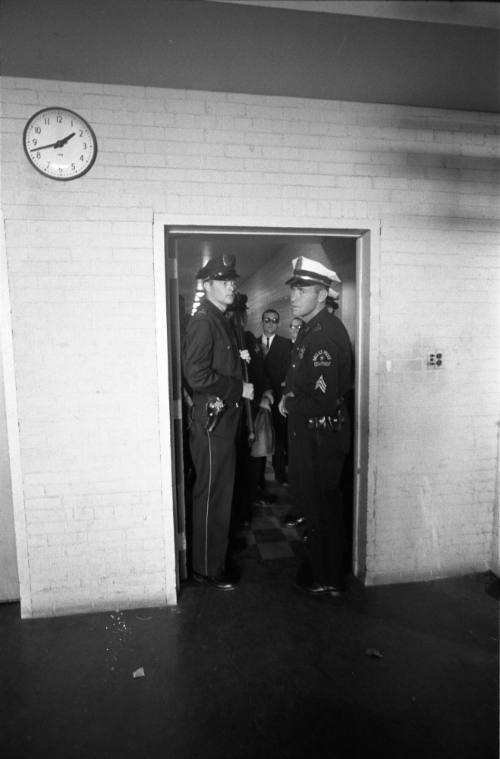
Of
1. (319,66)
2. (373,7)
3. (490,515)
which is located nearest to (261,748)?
(490,515)

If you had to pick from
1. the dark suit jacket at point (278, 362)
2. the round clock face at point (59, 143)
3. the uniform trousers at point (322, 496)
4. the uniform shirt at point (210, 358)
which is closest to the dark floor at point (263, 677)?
the uniform trousers at point (322, 496)

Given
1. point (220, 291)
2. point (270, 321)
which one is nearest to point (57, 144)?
point (220, 291)

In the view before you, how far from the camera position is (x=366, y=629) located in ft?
9.04

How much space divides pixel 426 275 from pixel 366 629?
2438 mm

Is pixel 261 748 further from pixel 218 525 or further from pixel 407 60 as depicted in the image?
pixel 407 60

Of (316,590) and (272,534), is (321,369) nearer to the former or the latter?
(316,590)

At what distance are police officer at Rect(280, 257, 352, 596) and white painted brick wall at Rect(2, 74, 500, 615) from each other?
289mm

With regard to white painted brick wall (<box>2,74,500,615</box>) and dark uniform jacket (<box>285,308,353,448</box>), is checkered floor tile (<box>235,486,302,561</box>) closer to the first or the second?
white painted brick wall (<box>2,74,500,615</box>)

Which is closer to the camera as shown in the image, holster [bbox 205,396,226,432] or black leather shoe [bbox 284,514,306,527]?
holster [bbox 205,396,226,432]

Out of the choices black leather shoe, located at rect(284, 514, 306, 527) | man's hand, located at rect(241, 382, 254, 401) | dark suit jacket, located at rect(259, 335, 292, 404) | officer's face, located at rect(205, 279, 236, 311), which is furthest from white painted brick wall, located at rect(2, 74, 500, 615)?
dark suit jacket, located at rect(259, 335, 292, 404)

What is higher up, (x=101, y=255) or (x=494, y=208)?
(x=494, y=208)

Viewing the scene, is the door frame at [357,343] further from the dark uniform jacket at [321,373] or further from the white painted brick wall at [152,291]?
the dark uniform jacket at [321,373]

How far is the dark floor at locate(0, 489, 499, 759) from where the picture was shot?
2.00m

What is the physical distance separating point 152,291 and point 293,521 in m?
2.66
